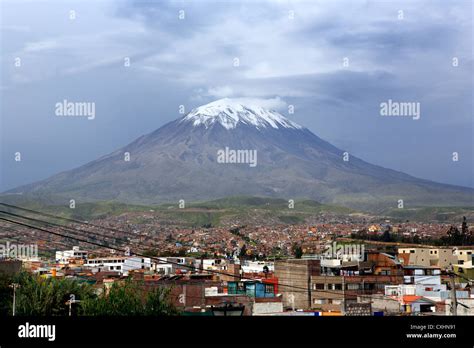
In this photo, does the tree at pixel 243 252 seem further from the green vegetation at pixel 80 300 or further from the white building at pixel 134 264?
the green vegetation at pixel 80 300

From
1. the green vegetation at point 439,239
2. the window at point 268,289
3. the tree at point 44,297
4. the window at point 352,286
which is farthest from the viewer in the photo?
the green vegetation at point 439,239

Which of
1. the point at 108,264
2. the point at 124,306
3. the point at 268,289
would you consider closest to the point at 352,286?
the point at 268,289

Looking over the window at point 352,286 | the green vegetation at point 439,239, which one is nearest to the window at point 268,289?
the window at point 352,286

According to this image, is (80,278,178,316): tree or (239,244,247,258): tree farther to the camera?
(239,244,247,258): tree

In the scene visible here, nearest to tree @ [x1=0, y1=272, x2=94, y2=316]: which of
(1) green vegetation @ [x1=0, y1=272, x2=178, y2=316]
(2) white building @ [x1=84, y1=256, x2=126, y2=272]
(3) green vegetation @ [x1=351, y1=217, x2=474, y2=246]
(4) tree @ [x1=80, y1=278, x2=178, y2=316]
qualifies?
(1) green vegetation @ [x1=0, y1=272, x2=178, y2=316]

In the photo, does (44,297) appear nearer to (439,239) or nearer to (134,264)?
(134,264)

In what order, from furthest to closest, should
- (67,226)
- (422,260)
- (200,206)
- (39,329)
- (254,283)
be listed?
(200,206) < (67,226) < (422,260) < (254,283) < (39,329)

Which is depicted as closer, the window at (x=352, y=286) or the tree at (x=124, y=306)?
the tree at (x=124, y=306)

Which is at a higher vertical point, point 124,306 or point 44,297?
point 44,297

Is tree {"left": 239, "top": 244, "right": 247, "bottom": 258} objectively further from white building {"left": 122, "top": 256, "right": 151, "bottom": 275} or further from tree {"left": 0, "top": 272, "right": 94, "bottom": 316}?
tree {"left": 0, "top": 272, "right": 94, "bottom": 316}

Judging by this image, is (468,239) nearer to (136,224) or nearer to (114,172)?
(136,224)

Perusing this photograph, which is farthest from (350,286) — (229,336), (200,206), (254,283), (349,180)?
(349,180)
